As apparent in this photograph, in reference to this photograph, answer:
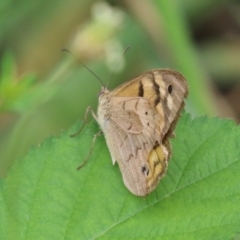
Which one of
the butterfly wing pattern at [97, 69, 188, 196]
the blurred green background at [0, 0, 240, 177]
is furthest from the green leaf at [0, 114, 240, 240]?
the blurred green background at [0, 0, 240, 177]

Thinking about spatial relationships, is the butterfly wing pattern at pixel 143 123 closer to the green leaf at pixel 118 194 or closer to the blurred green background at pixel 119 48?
the green leaf at pixel 118 194

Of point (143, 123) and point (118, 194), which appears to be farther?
point (143, 123)

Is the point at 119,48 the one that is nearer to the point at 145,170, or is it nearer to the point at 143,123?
the point at 143,123

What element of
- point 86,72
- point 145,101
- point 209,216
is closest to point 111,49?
point 86,72

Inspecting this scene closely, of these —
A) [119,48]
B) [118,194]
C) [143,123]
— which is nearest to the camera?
[118,194]

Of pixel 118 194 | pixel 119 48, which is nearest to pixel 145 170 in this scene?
pixel 118 194

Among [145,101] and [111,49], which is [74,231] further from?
[111,49]
